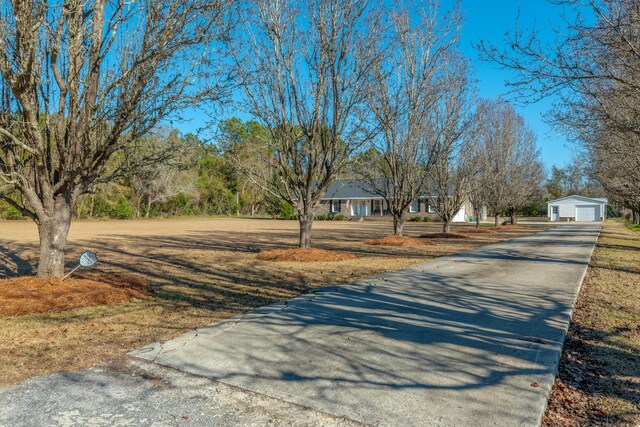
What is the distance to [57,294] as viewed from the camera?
7.15 metres

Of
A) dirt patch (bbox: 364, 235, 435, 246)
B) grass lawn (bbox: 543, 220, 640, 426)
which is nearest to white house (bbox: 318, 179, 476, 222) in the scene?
dirt patch (bbox: 364, 235, 435, 246)

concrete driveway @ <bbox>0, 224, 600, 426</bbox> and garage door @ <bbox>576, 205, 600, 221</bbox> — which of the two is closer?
concrete driveway @ <bbox>0, 224, 600, 426</bbox>

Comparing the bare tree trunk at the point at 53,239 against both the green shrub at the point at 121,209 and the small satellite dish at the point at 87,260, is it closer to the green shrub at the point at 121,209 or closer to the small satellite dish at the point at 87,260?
the small satellite dish at the point at 87,260

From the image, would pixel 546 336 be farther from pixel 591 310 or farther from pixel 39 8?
pixel 39 8

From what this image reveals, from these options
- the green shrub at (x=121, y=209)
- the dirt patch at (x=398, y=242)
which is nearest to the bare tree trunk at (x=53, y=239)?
the dirt patch at (x=398, y=242)

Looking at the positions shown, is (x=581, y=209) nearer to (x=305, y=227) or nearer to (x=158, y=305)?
(x=305, y=227)

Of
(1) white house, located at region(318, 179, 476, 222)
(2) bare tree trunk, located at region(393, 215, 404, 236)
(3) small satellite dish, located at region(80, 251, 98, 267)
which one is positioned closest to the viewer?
(3) small satellite dish, located at region(80, 251, 98, 267)

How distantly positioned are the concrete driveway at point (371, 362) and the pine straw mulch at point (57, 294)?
2.57m

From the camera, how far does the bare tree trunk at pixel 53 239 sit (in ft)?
25.5

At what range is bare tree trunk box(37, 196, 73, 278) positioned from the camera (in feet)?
25.5

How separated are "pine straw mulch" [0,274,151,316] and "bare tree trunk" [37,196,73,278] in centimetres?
21

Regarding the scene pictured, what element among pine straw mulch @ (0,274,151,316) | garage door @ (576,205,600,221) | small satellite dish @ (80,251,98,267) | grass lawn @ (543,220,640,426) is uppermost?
garage door @ (576,205,600,221)

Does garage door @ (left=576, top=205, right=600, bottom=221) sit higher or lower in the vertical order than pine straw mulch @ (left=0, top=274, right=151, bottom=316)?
higher

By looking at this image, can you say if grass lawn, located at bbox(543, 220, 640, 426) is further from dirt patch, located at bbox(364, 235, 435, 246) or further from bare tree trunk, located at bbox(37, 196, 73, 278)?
dirt patch, located at bbox(364, 235, 435, 246)
